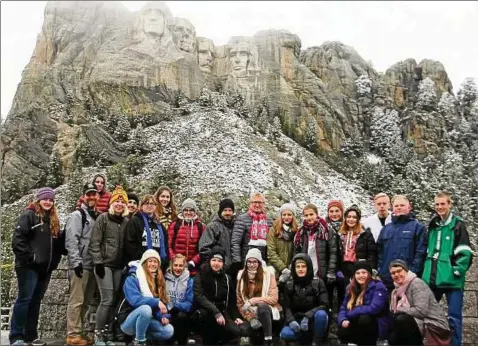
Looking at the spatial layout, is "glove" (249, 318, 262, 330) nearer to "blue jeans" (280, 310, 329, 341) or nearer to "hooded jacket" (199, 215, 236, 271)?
"blue jeans" (280, 310, 329, 341)

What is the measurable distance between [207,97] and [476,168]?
25057 millimetres

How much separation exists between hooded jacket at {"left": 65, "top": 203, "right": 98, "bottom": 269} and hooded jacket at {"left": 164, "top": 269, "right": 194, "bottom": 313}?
36.7 inches

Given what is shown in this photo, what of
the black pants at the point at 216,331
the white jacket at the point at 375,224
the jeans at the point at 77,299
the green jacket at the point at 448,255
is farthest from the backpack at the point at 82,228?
the green jacket at the point at 448,255

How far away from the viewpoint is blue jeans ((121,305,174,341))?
18.7 feet

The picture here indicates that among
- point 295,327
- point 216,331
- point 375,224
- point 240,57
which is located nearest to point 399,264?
point 375,224

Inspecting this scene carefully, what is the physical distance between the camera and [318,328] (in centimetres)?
591

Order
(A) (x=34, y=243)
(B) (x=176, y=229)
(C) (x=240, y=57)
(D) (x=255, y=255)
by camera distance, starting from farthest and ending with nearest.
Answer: (C) (x=240, y=57) < (B) (x=176, y=229) < (D) (x=255, y=255) < (A) (x=34, y=243)

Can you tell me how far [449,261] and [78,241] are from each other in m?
4.08

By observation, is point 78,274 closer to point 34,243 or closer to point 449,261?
point 34,243

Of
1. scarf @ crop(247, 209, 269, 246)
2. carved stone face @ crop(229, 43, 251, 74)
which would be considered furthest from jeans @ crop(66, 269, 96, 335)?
carved stone face @ crop(229, 43, 251, 74)

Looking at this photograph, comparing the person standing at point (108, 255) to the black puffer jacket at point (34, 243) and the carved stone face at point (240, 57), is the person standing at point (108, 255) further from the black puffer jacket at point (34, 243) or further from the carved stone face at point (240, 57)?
the carved stone face at point (240, 57)

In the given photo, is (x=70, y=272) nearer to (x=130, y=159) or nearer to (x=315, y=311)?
(x=315, y=311)

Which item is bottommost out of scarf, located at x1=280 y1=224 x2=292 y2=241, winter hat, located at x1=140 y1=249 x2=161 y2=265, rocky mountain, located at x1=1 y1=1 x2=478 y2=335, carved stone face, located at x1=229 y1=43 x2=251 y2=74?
winter hat, located at x1=140 y1=249 x2=161 y2=265

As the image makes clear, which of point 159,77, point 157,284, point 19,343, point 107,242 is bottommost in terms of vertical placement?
point 19,343
